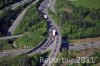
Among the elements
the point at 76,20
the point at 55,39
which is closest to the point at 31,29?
the point at 55,39

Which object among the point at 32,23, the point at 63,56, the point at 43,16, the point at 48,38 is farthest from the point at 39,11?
the point at 63,56

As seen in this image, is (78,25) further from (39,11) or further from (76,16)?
(39,11)

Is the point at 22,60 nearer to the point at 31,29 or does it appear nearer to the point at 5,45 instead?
the point at 5,45

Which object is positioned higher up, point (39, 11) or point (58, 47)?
point (39, 11)

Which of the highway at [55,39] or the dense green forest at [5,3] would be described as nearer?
the highway at [55,39]

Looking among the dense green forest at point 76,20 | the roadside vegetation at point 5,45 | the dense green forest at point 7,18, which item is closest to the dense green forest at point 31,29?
the roadside vegetation at point 5,45

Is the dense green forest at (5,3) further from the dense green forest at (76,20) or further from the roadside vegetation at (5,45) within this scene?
the roadside vegetation at (5,45)
